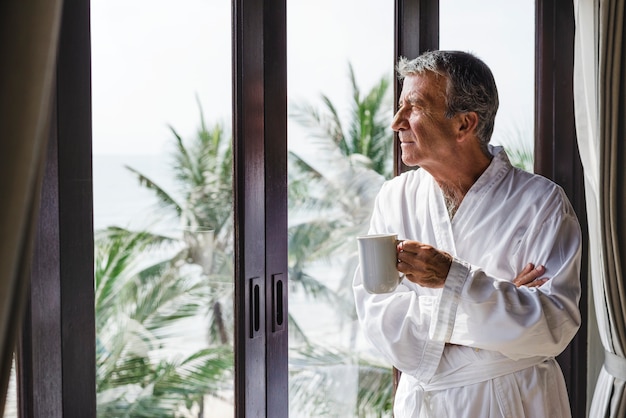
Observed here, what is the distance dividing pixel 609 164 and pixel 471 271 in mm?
691

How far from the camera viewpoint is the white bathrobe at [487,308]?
5.75 ft

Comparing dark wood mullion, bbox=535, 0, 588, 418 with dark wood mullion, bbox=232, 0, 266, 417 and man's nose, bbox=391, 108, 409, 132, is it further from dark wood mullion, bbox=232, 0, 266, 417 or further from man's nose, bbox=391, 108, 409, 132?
dark wood mullion, bbox=232, 0, 266, 417

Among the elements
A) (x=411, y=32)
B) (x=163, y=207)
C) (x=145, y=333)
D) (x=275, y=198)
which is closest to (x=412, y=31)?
(x=411, y=32)

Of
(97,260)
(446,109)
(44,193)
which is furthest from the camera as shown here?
(446,109)

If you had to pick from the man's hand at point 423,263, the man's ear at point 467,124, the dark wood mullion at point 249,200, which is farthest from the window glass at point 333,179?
the man's hand at point 423,263

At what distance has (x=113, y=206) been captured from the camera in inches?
61.1

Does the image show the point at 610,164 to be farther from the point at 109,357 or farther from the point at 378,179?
the point at 109,357

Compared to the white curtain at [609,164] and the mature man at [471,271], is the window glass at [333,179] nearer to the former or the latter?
the mature man at [471,271]

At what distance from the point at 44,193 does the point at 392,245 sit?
749 millimetres

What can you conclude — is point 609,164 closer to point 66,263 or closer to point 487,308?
point 487,308

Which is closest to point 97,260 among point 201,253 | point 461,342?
point 201,253

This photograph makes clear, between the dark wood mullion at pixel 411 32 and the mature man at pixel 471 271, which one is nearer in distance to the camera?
the mature man at pixel 471 271

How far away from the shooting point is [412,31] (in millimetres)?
2434

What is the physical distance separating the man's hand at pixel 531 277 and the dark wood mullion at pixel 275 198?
655mm
